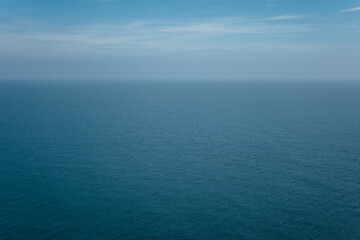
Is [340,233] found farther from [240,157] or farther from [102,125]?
[102,125]

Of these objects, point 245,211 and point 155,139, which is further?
point 155,139

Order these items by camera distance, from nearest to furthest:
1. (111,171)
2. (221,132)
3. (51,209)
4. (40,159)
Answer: (51,209) → (111,171) → (40,159) → (221,132)

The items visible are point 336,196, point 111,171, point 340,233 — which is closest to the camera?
point 340,233

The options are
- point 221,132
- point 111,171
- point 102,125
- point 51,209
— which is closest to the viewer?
point 51,209

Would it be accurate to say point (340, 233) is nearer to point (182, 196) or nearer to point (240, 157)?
point (182, 196)

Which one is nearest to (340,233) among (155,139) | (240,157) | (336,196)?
(336,196)

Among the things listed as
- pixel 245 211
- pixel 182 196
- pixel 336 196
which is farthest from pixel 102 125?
pixel 336 196
